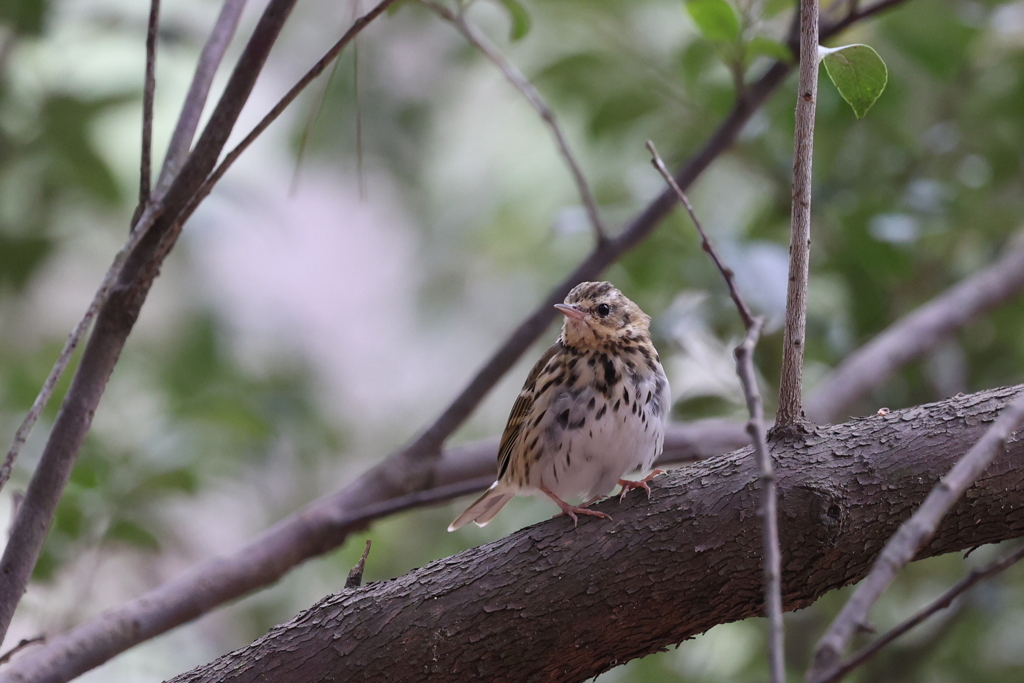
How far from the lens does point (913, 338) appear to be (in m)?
3.31

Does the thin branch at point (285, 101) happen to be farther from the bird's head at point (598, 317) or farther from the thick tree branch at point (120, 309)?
the bird's head at point (598, 317)

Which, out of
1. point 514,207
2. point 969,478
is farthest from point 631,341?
point 514,207

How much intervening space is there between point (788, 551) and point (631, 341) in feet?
3.67

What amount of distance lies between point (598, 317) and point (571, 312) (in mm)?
89

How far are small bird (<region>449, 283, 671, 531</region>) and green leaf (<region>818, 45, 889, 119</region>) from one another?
109 centimetres

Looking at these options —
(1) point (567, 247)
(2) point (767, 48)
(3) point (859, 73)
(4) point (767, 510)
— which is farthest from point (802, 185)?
(1) point (567, 247)

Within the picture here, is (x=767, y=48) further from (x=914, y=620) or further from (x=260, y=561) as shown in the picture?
(x=260, y=561)

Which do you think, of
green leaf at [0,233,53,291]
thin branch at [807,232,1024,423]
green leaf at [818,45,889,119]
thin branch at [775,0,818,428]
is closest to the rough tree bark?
thin branch at [775,0,818,428]

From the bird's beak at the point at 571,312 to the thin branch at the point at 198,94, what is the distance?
1018mm

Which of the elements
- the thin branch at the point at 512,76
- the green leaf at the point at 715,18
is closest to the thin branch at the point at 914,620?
the green leaf at the point at 715,18

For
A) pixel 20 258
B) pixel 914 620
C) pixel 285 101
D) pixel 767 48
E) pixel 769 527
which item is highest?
pixel 20 258

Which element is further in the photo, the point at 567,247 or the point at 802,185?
the point at 567,247

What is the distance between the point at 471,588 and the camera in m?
1.86

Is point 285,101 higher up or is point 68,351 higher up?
point 285,101
